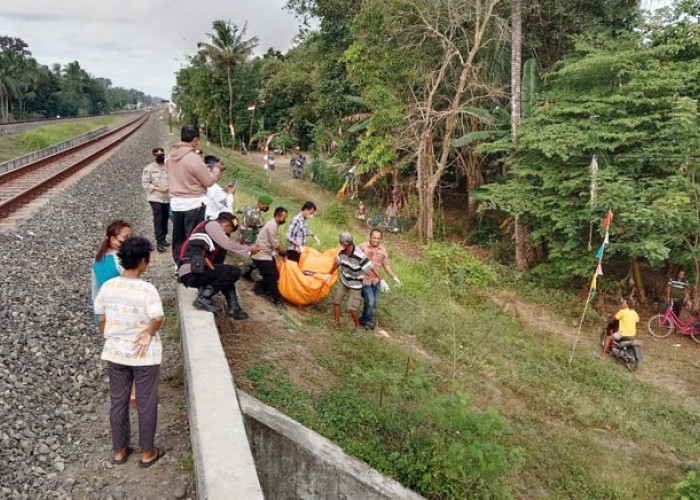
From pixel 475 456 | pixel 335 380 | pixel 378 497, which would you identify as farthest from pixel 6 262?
pixel 475 456

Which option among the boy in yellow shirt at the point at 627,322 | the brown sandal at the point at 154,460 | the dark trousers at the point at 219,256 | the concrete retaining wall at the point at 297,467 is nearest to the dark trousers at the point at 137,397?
the brown sandal at the point at 154,460

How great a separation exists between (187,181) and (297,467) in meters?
3.60

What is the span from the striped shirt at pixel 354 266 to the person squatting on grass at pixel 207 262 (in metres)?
2.03

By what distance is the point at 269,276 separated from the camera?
739 cm

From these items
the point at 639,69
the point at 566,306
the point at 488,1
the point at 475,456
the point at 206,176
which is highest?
the point at 488,1

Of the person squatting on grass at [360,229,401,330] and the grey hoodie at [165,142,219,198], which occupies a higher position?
the grey hoodie at [165,142,219,198]

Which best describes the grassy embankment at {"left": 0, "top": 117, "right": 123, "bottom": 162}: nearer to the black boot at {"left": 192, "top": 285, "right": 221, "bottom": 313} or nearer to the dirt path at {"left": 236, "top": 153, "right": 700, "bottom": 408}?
the black boot at {"left": 192, "top": 285, "right": 221, "bottom": 313}

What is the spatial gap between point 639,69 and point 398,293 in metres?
8.14

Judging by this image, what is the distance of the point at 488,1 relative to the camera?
1469cm

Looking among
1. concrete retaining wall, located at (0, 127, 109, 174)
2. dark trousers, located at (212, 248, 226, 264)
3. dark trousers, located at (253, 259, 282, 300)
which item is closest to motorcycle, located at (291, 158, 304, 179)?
concrete retaining wall, located at (0, 127, 109, 174)

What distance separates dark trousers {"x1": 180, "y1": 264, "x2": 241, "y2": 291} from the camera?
5367 mm

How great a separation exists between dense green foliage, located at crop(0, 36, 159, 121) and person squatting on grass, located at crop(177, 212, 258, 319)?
55.4 m

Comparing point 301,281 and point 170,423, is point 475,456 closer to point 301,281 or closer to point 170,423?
point 170,423

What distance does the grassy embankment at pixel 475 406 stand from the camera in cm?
502
